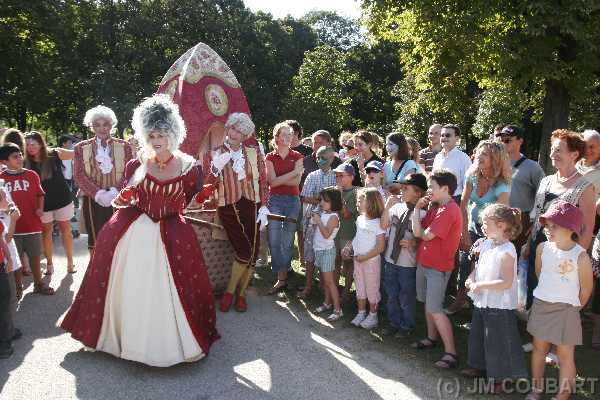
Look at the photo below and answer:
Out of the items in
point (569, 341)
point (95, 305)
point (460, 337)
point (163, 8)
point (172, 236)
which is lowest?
point (460, 337)

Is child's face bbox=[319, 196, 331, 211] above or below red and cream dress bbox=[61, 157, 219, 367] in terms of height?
above

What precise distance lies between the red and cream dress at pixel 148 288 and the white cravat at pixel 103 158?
1495mm

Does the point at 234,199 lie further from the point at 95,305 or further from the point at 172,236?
the point at 95,305

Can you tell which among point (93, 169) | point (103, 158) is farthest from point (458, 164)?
point (93, 169)

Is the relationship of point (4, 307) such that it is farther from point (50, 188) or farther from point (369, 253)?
point (369, 253)

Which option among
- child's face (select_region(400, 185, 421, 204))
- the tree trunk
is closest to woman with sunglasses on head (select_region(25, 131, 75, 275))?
child's face (select_region(400, 185, 421, 204))

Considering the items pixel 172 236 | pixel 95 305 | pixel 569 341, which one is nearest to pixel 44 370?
pixel 95 305

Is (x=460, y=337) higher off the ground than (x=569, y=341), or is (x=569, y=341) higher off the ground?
(x=569, y=341)

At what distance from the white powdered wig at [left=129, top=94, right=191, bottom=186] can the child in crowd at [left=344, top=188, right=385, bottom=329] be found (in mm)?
1872

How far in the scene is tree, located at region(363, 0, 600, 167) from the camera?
1013cm

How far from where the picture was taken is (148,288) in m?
3.99

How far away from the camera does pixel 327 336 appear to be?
15.9ft

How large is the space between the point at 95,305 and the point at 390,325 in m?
2.63

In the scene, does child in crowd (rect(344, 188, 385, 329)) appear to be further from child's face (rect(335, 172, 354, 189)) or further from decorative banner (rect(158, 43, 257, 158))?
decorative banner (rect(158, 43, 257, 158))
